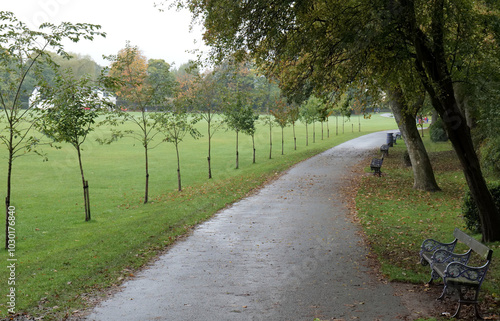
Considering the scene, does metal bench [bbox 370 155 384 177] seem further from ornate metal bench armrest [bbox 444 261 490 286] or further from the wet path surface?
ornate metal bench armrest [bbox 444 261 490 286]

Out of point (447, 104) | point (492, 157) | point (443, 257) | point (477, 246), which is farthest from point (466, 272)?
point (492, 157)

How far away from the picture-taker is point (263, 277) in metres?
9.16

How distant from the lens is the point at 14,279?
9.26 m

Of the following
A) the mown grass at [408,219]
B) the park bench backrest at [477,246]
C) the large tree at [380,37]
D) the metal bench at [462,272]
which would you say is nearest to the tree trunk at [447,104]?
the large tree at [380,37]

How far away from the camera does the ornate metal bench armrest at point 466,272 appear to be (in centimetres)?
733

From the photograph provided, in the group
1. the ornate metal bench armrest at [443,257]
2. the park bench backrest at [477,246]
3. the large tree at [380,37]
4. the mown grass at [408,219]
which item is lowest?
the mown grass at [408,219]

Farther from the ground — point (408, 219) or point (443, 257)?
point (443, 257)

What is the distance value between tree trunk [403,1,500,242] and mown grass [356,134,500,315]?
2.43 feet

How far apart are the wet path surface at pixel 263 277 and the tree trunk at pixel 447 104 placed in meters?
3.05

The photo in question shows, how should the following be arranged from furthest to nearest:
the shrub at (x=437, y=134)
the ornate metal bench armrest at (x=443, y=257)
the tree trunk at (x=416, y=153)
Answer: the shrub at (x=437, y=134)
the tree trunk at (x=416, y=153)
the ornate metal bench armrest at (x=443, y=257)

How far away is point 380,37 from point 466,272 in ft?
17.4

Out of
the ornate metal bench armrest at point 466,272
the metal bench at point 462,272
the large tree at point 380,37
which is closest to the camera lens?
the metal bench at point 462,272

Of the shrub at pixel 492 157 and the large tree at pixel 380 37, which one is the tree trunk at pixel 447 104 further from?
the shrub at pixel 492 157

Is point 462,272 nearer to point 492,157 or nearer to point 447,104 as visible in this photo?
point 447,104
